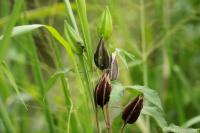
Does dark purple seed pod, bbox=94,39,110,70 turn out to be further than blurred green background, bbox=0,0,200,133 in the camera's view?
No

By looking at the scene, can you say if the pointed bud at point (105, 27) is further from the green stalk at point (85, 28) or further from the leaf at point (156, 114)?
the leaf at point (156, 114)

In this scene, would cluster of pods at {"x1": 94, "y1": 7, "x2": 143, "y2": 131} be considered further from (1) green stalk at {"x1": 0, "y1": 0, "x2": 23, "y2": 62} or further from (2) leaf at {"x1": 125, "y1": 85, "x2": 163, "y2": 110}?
(1) green stalk at {"x1": 0, "y1": 0, "x2": 23, "y2": 62}

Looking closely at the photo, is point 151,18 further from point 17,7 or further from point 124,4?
point 17,7

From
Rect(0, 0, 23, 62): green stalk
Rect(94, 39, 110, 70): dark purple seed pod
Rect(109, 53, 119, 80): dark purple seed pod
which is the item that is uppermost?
Rect(0, 0, 23, 62): green stalk

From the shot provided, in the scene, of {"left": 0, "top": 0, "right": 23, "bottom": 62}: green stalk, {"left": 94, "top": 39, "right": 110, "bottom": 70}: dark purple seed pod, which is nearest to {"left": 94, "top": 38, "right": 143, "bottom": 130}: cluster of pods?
{"left": 94, "top": 39, "right": 110, "bottom": 70}: dark purple seed pod

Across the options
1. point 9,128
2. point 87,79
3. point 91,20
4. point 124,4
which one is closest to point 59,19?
point 91,20

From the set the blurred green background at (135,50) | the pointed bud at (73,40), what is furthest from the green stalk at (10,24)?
the blurred green background at (135,50)

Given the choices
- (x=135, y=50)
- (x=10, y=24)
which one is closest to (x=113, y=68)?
(x=10, y=24)
